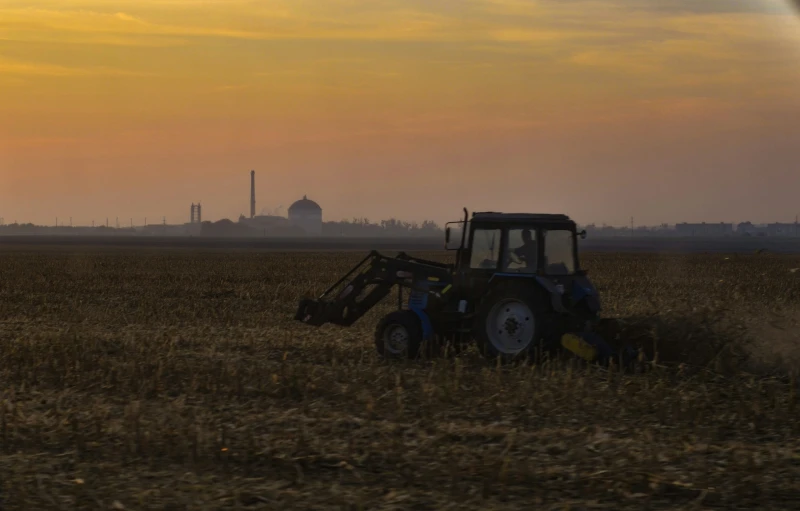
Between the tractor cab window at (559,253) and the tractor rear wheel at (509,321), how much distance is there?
0.62 m

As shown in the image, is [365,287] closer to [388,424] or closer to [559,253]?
[559,253]

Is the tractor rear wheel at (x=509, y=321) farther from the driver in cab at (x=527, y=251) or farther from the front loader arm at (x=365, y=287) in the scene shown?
the front loader arm at (x=365, y=287)

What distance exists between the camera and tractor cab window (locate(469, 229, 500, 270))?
14.5 metres

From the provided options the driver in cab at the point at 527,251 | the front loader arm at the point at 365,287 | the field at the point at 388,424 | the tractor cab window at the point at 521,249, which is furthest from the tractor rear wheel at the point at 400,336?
the driver in cab at the point at 527,251

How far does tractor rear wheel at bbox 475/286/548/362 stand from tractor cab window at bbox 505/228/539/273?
41 centimetres

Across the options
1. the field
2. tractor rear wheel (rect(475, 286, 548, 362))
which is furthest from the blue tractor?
the field

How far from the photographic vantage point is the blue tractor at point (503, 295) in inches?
543

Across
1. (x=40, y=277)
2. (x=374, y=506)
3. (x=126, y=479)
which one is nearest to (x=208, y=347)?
(x=126, y=479)

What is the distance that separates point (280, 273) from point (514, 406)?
1293 inches

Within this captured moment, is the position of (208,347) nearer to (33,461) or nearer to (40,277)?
(33,461)

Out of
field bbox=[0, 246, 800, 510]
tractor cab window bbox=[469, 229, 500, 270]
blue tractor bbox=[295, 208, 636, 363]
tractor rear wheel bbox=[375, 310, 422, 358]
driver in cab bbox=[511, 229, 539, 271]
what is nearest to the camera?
Answer: field bbox=[0, 246, 800, 510]

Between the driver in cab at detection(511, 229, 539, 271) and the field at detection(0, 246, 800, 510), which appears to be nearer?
the field at detection(0, 246, 800, 510)

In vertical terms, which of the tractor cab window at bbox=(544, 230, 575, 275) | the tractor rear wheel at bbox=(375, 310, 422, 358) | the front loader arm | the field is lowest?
the field

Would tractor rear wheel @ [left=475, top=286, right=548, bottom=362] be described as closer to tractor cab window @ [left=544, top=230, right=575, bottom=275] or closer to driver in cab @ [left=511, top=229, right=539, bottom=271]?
driver in cab @ [left=511, top=229, right=539, bottom=271]
